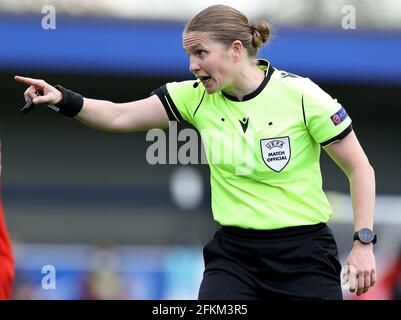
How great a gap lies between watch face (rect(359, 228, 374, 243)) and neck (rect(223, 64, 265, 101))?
0.86 meters

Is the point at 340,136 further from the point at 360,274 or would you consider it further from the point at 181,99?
the point at 181,99

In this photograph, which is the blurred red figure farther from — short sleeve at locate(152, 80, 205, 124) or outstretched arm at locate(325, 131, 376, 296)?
outstretched arm at locate(325, 131, 376, 296)

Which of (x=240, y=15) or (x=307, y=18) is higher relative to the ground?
(x=307, y=18)

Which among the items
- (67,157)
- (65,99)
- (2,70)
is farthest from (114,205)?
(65,99)

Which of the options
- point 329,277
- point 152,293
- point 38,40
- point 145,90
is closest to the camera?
point 329,277

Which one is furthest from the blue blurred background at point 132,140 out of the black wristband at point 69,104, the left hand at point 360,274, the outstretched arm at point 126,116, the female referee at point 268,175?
the left hand at point 360,274

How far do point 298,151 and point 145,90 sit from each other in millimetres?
11277

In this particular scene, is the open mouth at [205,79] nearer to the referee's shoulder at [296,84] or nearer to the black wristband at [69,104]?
the referee's shoulder at [296,84]

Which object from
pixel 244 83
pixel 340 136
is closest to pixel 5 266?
pixel 244 83

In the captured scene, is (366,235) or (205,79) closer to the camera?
(366,235)

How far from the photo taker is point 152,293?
13.6 m

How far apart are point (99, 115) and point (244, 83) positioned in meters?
0.77

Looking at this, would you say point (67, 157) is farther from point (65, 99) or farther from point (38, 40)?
point (65, 99)

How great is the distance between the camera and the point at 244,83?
493cm
